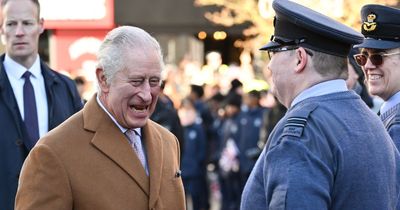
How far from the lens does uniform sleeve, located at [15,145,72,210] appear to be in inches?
141

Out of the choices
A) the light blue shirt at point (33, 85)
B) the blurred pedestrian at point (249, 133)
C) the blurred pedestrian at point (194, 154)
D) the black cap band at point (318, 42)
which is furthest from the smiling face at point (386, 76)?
the blurred pedestrian at point (194, 154)

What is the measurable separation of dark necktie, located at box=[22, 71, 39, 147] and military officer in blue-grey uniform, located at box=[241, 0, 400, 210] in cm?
208

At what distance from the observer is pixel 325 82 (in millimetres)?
3488

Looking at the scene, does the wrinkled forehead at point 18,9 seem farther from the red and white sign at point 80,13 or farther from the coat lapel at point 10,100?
the red and white sign at point 80,13

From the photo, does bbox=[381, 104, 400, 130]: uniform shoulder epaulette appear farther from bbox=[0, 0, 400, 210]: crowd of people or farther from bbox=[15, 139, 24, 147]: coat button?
bbox=[15, 139, 24, 147]: coat button

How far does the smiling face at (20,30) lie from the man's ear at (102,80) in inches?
68.4

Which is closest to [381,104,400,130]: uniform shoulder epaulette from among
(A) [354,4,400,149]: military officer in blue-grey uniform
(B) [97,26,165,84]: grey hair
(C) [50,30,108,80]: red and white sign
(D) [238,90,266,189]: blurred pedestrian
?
(A) [354,4,400,149]: military officer in blue-grey uniform

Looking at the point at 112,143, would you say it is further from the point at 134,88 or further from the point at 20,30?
the point at 20,30

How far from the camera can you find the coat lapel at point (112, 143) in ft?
12.4

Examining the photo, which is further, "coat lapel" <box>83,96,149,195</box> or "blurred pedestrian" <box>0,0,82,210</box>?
"blurred pedestrian" <box>0,0,82,210</box>

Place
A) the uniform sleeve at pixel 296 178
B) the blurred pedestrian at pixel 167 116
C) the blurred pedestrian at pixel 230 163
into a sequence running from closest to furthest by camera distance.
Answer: the uniform sleeve at pixel 296 178 → the blurred pedestrian at pixel 167 116 → the blurred pedestrian at pixel 230 163

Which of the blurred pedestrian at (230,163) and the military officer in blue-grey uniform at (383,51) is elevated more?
the military officer in blue-grey uniform at (383,51)

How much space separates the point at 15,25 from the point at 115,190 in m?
2.08

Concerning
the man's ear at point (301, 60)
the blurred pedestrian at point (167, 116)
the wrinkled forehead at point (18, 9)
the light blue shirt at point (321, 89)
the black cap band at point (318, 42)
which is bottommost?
the blurred pedestrian at point (167, 116)
